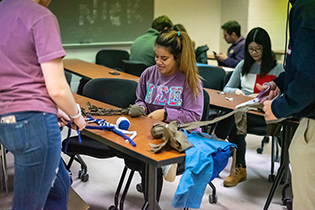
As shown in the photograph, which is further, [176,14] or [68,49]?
[176,14]

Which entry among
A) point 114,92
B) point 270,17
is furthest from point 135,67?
point 270,17

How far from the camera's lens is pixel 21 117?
1.31 m

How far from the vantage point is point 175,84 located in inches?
97.1

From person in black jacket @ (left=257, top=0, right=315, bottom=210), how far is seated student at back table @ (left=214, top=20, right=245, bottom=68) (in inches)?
133

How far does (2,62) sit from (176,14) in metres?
5.98

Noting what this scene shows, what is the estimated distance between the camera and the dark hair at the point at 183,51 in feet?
7.93

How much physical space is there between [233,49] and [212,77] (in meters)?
1.52

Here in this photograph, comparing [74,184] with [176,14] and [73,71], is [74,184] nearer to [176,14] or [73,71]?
[73,71]

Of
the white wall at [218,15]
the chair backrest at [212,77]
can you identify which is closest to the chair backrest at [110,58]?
the white wall at [218,15]

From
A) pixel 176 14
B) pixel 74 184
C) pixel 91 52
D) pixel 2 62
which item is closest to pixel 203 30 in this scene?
pixel 176 14

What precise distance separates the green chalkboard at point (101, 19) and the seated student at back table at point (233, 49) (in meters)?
1.80

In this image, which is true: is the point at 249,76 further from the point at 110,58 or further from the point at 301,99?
the point at 110,58

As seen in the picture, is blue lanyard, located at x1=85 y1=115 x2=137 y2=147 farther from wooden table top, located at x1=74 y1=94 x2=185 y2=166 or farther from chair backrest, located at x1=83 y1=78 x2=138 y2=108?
chair backrest, located at x1=83 y1=78 x2=138 y2=108

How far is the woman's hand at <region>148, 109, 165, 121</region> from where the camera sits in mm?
2330
